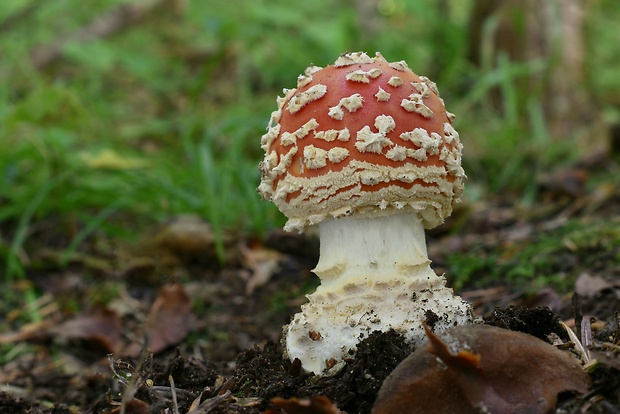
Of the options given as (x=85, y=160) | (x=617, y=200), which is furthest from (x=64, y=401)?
(x=617, y=200)

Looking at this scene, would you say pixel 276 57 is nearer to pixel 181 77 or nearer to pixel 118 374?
pixel 181 77

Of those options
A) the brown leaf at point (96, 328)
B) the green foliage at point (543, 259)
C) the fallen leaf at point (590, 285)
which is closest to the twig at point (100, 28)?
the brown leaf at point (96, 328)

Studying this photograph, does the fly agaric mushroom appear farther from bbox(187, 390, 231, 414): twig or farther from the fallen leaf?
the fallen leaf

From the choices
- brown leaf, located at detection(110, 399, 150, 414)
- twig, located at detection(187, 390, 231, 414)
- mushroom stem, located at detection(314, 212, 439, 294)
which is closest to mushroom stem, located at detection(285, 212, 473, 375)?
mushroom stem, located at detection(314, 212, 439, 294)

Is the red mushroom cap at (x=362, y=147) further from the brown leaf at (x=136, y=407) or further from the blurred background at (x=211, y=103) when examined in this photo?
the blurred background at (x=211, y=103)

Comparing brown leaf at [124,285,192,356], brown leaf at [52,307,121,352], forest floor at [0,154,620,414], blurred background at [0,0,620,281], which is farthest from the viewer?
blurred background at [0,0,620,281]

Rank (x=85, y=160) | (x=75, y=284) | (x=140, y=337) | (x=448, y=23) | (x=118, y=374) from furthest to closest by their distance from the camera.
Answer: (x=448, y=23)
(x=85, y=160)
(x=75, y=284)
(x=140, y=337)
(x=118, y=374)
